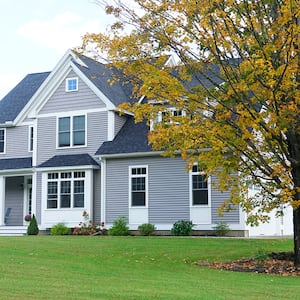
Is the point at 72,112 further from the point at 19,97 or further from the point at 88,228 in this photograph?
the point at 19,97

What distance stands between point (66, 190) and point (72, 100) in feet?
15.2

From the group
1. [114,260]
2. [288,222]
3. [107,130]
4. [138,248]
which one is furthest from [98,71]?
[114,260]

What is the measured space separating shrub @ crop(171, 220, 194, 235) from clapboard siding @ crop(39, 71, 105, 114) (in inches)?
286

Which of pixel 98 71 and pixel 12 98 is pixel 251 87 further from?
pixel 12 98

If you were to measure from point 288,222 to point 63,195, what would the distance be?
39.4 ft

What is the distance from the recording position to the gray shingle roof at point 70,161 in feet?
88.9

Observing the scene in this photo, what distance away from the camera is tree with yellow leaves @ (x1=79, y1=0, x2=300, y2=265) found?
12430 millimetres

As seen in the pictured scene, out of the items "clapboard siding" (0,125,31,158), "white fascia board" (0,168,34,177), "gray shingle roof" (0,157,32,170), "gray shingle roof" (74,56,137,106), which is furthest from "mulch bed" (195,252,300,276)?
"clapboard siding" (0,125,31,158)

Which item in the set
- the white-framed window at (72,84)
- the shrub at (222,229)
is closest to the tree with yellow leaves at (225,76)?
the shrub at (222,229)

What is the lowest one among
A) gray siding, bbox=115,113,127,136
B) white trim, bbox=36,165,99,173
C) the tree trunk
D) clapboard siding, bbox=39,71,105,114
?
the tree trunk

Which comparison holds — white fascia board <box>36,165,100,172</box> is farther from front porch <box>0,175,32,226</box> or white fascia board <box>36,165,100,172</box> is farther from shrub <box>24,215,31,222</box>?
front porch <box>0,175,32,226</box>

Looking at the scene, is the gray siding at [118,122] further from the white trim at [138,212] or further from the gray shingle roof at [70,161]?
the white trim at [138,212]

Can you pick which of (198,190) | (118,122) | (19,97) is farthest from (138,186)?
(19,97)

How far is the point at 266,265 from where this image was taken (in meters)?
14.0
